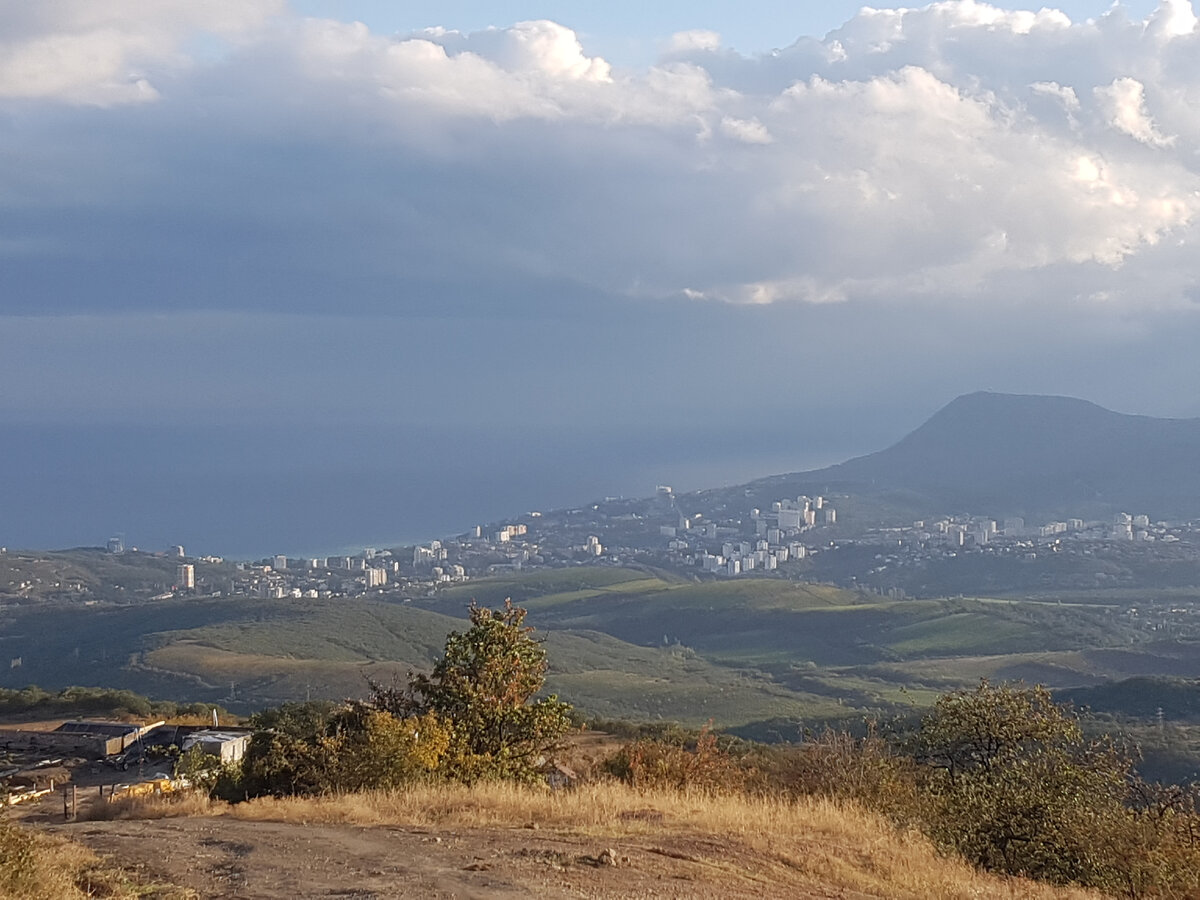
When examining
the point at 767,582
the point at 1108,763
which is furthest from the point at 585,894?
the point at 767,582

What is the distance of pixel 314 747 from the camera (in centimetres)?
1345

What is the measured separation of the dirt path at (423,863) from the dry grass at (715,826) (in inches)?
4.2

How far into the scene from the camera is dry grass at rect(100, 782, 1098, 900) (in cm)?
823

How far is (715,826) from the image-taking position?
970cm

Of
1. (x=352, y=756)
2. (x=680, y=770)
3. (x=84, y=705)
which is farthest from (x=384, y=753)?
(x=84, y=705)

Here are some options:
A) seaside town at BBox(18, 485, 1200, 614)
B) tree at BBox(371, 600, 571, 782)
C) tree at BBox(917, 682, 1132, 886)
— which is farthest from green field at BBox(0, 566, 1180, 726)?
tree at BBox(917, 682, 1132, 886)

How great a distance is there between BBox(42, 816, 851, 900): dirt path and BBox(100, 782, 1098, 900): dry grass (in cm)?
11

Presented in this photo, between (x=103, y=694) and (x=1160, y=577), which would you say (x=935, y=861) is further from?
(x=1160, y=577)

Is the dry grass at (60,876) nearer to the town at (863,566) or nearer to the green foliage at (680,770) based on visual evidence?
the green foliage at (680,770)

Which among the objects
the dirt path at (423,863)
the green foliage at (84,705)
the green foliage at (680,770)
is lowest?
the green foliage at (84,705)

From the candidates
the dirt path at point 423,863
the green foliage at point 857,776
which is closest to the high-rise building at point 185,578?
the green foliage at point 857,776

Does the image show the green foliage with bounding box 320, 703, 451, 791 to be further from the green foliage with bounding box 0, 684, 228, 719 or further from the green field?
the green field

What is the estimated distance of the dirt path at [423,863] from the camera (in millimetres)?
6988

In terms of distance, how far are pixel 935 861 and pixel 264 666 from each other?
6639cm
